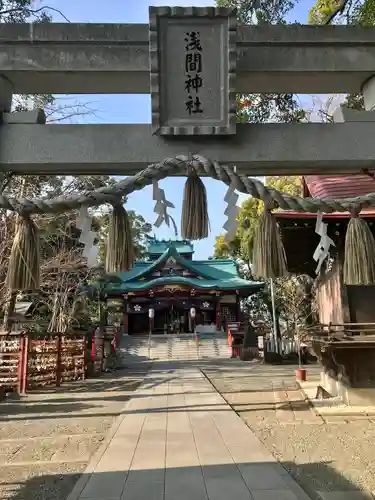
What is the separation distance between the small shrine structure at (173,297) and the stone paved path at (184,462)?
791 inches

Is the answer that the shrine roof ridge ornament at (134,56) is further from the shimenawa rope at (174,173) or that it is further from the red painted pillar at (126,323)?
the red painted pillar at (126,323)

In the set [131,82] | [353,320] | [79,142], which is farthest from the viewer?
[353,320]

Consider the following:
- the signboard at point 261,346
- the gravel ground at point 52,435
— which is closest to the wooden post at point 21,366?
the gravel ground at point 52,435

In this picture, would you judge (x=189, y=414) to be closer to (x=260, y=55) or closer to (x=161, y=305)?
(x=260, y=55)

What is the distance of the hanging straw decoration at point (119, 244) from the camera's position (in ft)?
9.29

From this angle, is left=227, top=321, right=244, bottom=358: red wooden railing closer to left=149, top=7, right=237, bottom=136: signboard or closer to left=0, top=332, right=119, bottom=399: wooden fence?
left=0, top=332, right=119, bottom=399: wooden fence

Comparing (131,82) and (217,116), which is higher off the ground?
(131,82)

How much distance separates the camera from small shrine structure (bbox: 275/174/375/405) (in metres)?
8.66

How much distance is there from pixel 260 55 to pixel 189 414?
7.15 metres

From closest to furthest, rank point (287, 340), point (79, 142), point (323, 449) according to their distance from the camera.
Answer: point (79, 142) < point (323, 449) < point (287, 340)

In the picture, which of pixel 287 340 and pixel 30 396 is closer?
pixel 30 396

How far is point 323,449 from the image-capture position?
6.45 metres

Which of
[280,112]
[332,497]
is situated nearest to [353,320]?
[280,112]

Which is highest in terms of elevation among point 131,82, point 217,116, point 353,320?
point 131,82
